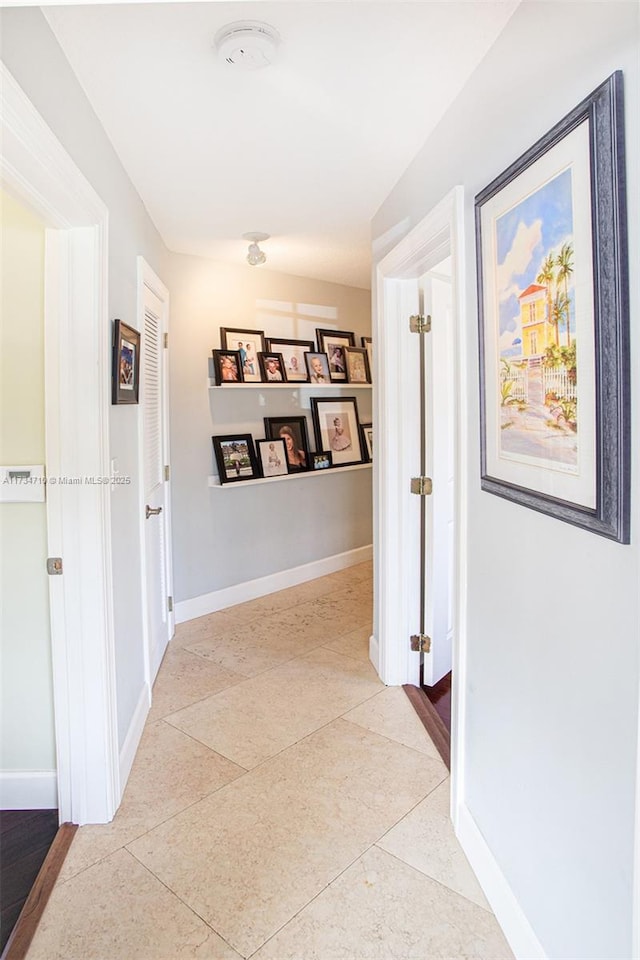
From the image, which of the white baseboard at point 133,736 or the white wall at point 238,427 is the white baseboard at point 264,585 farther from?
the white baseboard at point 133,736

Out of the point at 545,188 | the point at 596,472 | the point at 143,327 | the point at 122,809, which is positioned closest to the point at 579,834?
the point at 596,472

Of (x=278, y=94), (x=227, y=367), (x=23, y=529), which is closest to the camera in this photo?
(x=278, y=94)

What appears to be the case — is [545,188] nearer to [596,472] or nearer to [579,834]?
[596,472]

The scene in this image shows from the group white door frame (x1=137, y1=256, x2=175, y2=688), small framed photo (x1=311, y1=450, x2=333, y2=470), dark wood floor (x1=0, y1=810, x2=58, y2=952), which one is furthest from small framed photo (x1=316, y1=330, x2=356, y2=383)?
dark wood floor (x1=0, y1=810, x2=58, y2=952)

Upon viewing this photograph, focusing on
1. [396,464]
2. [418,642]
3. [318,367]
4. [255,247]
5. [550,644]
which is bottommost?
[418,642]

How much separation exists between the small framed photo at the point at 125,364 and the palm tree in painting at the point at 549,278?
147 centimetres

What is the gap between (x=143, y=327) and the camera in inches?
107

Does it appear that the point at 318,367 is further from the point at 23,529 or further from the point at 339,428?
the point at 23,529

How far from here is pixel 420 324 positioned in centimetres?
273

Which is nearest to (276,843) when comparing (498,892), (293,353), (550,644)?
(498,892)

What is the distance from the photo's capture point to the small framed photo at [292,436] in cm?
428

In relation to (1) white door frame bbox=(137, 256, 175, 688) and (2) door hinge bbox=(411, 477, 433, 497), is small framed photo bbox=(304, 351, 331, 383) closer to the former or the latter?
(1) white door frame bbox=(137, 256, 175, 688)

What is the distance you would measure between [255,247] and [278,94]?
1603 mm

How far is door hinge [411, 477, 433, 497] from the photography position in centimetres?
280
